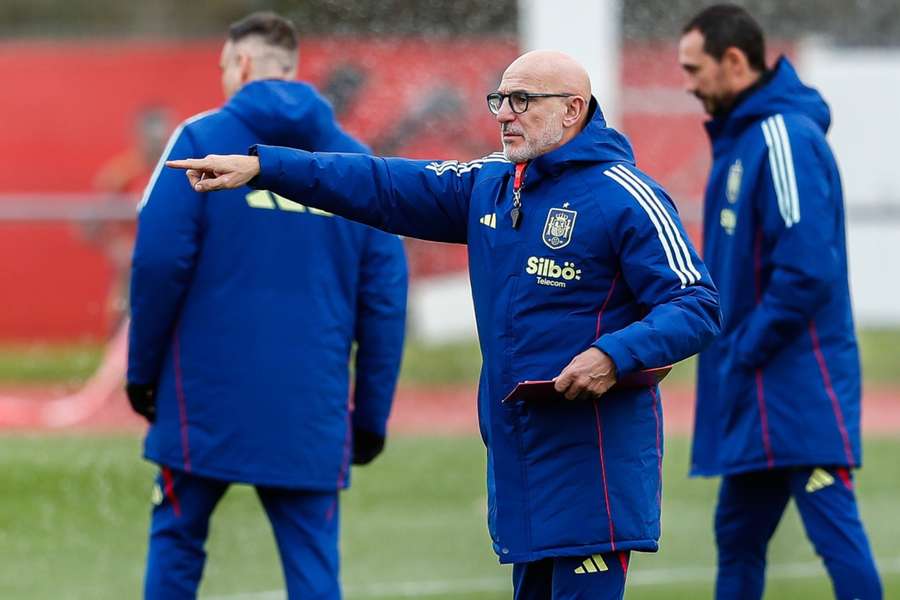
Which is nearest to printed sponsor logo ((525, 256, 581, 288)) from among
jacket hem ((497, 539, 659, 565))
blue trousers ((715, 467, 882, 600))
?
jacket hem ((497, 539, 659, 565))

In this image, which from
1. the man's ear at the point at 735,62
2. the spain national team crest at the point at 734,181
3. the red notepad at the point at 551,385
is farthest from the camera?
the man's ear at the point at 735,62

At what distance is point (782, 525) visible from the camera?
9109 millimetres

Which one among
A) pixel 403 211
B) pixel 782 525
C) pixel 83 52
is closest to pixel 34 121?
pixel 83 52

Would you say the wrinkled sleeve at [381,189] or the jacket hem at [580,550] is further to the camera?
the wrinkled sleeve at [381,189]

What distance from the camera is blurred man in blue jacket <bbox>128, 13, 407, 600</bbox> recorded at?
5395mm

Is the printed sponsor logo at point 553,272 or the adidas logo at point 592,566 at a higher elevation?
the printed sponsor logo at point 553,272

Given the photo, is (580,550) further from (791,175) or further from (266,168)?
(791,175)

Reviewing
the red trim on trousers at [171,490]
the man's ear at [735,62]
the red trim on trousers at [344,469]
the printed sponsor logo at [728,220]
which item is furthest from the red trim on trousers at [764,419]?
the red trim on trousers at [171,490]

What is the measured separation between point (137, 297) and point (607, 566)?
1.83 metres

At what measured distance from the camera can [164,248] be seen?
5336mm

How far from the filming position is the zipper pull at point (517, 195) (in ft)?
14.6

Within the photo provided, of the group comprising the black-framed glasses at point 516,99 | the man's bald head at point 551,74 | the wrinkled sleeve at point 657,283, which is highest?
the man's bald head at point 551,74

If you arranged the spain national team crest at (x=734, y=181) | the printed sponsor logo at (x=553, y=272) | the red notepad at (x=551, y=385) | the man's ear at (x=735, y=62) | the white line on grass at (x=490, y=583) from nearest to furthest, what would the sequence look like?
1. the red notepad at (x=551, y=385)
2. the printed sponsor logo at (x=553, y=272)
3. the spain national team crest at (x=734, y=181)
4. the man's ear at (x=735, y=62)
5. the white line on grass at (x=490, y=583)

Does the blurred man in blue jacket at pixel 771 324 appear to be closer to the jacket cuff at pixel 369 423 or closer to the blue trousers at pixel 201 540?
the jacket cuff at pixel 369 423
